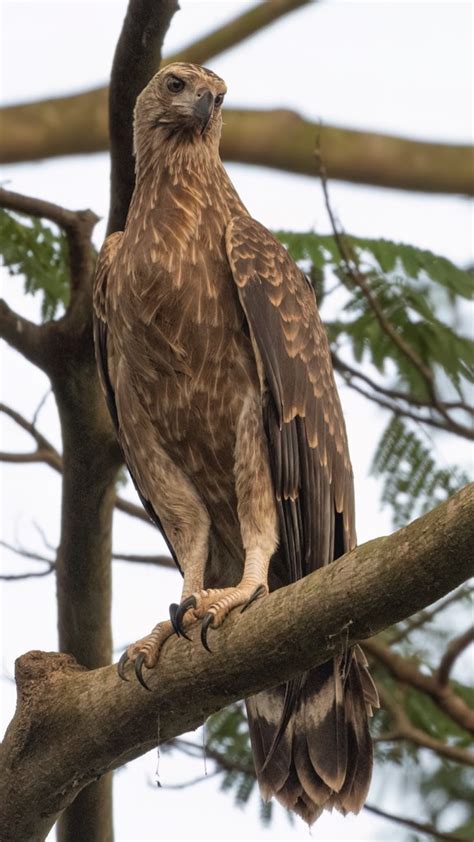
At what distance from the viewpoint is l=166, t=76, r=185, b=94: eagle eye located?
5926 mm

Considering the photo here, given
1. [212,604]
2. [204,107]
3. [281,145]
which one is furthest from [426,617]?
[281,145]

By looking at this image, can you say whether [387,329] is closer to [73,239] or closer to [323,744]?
[73,239]

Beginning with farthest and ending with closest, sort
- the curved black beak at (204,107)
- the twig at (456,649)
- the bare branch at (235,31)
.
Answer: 1. the bare branch at (235,31)
2. the curved black beak at (204,107)
3. the twig at (456,649)

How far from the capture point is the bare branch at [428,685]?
5.64 m

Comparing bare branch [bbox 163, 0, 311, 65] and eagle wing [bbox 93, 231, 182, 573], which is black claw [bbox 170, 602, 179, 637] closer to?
eagle wing [bbox 93, 231, 182, 573]

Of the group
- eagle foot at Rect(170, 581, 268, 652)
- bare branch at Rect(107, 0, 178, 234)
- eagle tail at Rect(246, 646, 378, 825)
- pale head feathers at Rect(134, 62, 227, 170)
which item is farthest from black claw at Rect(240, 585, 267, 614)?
pale head feathers at Rect(134, 62, 227, 170)

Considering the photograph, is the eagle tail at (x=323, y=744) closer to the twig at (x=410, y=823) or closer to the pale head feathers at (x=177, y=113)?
the twig at (x=410, y=823)

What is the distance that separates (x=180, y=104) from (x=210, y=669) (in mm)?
2787

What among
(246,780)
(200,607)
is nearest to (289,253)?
(200,607)

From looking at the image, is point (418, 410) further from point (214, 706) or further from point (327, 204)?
point (214, 706)

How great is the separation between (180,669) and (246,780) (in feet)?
6.78

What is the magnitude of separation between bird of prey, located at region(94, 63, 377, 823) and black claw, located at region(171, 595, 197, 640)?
3 centimetres

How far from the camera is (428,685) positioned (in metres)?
5.66

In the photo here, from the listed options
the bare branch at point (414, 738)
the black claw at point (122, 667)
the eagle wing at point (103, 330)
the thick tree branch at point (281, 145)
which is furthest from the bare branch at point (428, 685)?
the thick tree branch at point (281, 145)
